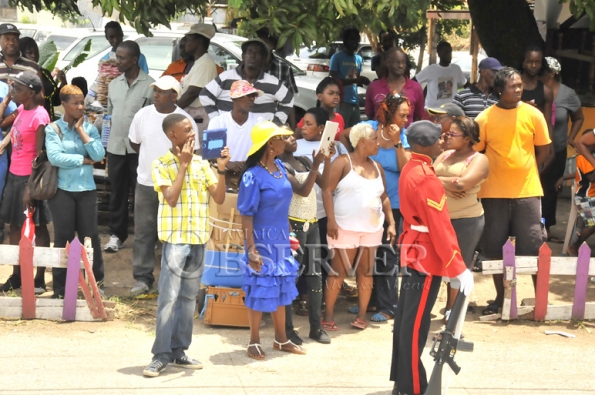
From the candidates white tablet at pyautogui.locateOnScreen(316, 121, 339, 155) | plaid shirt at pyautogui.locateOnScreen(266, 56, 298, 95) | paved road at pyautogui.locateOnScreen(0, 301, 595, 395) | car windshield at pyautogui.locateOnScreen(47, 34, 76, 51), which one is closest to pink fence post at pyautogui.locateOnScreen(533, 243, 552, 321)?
paved road at pyautogui.locateOnScreen(0, 301, 595, 395)

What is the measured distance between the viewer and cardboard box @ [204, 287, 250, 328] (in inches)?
276

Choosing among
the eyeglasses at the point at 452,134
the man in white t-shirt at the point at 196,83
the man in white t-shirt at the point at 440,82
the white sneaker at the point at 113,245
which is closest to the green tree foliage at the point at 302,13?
the man in white t-shirt at the point at 196,83

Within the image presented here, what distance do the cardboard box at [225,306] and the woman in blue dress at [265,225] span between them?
0.68 m

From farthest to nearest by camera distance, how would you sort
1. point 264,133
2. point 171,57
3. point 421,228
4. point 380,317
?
point 171,57, point 380,317, point 264,133, point 421,228

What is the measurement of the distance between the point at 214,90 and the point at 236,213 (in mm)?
1501

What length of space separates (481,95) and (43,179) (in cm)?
398

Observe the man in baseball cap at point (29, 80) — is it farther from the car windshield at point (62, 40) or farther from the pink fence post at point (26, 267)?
the car windshield at point (62, 40)

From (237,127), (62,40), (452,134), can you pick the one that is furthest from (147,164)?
(62,40)

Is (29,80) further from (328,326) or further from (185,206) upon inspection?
(328,326)

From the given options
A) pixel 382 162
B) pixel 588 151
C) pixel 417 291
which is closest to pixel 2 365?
pixel 417 291

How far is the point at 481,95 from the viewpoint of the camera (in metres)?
8.21

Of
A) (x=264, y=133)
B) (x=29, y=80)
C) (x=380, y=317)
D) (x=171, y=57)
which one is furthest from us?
(x=171, y=57)

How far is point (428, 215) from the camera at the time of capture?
546 centimetres

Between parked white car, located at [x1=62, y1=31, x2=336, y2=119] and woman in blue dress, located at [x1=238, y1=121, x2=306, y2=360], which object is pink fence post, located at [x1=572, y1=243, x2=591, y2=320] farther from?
parked white car, located at [x1=62, y1=31, x2=336, y2=119]
